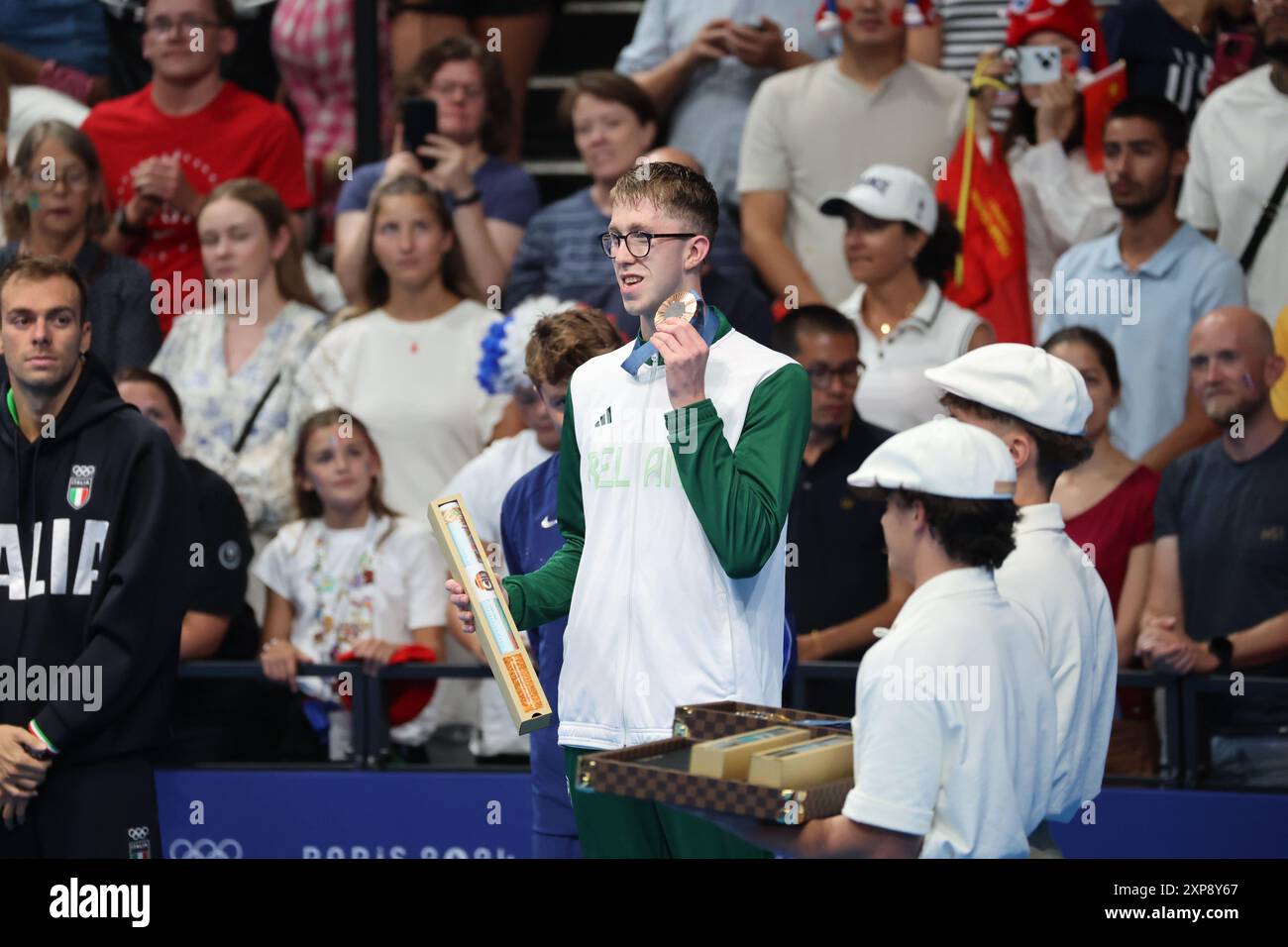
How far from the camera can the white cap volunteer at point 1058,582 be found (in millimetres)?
3811

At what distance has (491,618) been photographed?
4012mm

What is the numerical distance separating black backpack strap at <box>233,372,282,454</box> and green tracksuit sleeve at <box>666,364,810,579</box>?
4.04 meters

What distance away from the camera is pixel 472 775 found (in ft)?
21.2

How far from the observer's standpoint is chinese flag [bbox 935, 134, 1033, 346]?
299 inches

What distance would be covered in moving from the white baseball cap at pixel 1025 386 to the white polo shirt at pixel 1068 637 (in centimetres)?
20

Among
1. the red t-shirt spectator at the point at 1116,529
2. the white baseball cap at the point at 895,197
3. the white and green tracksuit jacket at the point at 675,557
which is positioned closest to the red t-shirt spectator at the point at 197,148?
the white baseball cap at the point at 895,197

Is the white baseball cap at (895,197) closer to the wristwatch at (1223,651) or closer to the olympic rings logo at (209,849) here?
the wristwatch at (1223,651)

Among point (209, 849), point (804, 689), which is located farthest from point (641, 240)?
point (209, 849)

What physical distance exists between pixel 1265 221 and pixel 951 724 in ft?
15.5

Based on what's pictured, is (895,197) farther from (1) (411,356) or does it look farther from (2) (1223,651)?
(2) (1223,651)

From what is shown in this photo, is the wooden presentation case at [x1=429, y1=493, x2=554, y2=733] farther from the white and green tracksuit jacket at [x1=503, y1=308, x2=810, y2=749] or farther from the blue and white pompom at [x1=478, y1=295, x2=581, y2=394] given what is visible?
the blue and white pompom at [x1=478, y1=295, x2=581, y2=394]
